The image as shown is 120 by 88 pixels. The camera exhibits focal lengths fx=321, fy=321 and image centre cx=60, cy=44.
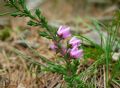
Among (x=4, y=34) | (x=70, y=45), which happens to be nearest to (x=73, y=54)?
(x=70, y=45)

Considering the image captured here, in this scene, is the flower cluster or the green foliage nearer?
the flower cluster

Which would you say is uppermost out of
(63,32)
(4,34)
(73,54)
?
(63,32)

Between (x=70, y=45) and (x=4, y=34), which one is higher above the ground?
(x=70, y=45)

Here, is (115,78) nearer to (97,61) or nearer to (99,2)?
(97,61)

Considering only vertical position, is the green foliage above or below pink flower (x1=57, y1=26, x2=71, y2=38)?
below

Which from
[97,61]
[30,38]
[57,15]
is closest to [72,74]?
[97,61]

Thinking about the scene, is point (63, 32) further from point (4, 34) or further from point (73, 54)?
point (4, 34)

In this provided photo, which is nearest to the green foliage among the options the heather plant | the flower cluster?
the heather plant

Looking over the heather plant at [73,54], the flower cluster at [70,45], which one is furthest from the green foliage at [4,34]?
the flower cluster at [70,45]

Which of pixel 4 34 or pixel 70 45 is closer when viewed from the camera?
pixel 70 45

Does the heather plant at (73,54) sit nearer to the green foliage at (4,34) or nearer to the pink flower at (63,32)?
the pink flower at (63,32)

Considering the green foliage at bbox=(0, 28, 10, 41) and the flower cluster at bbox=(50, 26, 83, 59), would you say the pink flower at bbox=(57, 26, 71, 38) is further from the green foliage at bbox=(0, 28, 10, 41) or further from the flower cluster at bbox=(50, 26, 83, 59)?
the green foliage at bbox=(0, 28, 10, 41)
